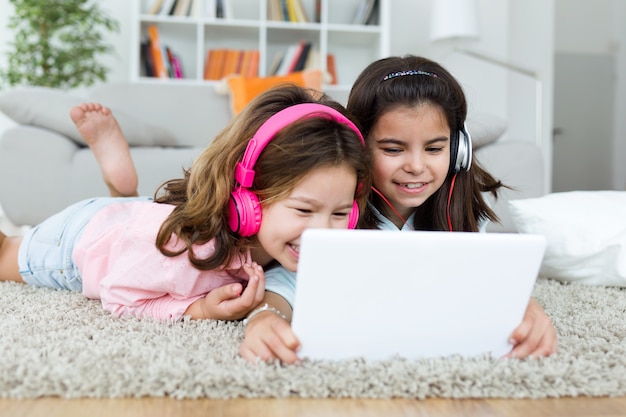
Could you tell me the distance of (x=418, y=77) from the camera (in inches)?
53.0

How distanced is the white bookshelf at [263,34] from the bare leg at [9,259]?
96.1 inches

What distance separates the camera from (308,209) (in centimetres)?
108

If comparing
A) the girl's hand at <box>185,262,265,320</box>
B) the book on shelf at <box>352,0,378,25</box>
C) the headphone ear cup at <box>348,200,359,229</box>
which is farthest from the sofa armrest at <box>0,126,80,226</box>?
the book on shelf at <box>352,0,378,25</box>

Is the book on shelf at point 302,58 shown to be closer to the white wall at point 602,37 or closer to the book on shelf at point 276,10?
the book on shelf at point 276,10

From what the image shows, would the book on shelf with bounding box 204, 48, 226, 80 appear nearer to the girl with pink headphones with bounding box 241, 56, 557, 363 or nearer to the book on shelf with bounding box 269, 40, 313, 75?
the book on shelf with bounding box 269, 40, 313, 75

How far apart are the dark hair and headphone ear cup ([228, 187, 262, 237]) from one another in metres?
0.29

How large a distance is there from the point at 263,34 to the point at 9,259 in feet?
9.35

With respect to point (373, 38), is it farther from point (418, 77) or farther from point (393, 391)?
point (393, 391)

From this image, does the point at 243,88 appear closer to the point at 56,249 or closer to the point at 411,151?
the point at 56,249

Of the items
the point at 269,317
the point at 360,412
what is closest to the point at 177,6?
the point at 269,317

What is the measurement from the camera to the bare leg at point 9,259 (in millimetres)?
1619

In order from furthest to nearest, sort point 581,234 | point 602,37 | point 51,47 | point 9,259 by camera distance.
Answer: point 602,37 → point 51,47 → point 581,234 → point 9,259

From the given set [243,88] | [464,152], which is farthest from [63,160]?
[464,152]

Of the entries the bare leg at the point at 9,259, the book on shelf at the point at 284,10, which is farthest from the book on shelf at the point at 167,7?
the bare leg at the point at 9,259
